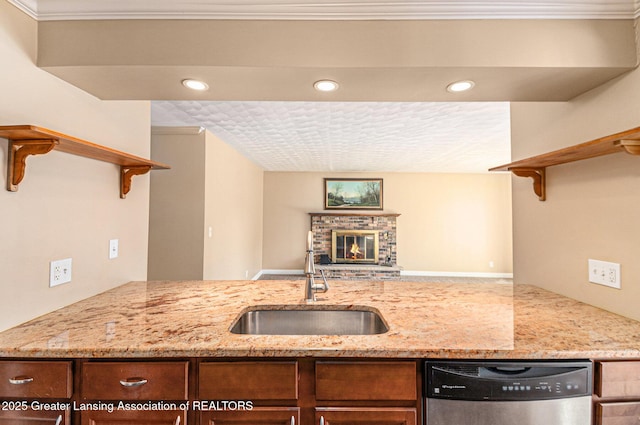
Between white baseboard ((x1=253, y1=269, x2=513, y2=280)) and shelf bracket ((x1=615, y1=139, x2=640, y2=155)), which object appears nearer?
shelf bracket ((x1=615, y1=139, x2=640, y2=155))

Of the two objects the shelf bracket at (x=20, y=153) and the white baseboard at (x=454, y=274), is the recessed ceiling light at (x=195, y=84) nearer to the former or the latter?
the shelf bracket at (x=20, y=153)

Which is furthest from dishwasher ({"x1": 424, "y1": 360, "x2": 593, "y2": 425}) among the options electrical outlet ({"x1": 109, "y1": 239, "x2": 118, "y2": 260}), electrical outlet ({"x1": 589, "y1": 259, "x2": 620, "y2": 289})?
electrical outlet ({"x1": 109, "y1": 239, "x2": 118, "y2": 260})

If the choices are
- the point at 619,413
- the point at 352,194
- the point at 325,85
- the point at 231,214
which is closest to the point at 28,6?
the point at 325,85

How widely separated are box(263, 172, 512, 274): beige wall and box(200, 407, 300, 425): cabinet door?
574 centimetres

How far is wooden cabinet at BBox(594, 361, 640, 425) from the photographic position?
40.6 inches

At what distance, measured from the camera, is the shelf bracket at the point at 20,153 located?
1.19 meters

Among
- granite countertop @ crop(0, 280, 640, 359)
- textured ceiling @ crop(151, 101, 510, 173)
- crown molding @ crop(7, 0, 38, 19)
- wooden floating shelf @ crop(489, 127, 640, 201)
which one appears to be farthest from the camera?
textured ceiling @ crop(151, 101, 510, 173)

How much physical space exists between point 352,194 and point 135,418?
605 cm

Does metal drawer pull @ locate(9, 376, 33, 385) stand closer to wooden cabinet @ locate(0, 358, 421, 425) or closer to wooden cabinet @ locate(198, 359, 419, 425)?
wooden cabinet @ locate(0, 358, 421, 425)

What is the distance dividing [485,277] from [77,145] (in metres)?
→ 7.42

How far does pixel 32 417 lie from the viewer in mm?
Answer: 1029

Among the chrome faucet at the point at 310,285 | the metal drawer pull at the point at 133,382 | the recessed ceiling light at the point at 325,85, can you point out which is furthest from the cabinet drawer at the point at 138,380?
the recessed ceiling light at the point at 325,85

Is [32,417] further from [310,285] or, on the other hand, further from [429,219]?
[429,219]

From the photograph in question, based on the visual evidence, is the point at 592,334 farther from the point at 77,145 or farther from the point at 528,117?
the point at 77,145
